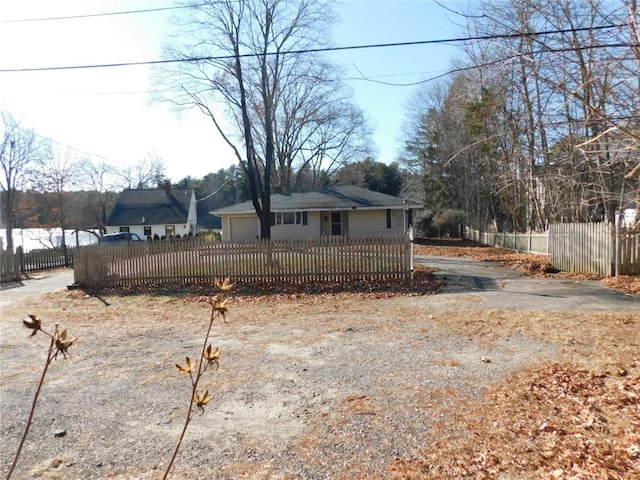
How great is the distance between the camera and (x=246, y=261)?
12484 mm

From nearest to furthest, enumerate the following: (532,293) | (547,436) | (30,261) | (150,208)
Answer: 1. (547,436)
2. (532,293)
3. (30,261)
4. (150,208)

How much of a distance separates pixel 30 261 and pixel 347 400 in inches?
825

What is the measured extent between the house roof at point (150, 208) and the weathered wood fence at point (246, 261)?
30.8 m

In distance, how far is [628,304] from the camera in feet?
28.1

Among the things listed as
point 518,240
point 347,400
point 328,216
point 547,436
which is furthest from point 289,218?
point 547,436

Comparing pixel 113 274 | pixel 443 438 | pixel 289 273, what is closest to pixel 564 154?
pixel 289 273

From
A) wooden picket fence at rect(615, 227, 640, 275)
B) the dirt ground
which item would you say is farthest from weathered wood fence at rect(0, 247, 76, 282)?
wooden picket fence at rect(615, 227, 640, 275)

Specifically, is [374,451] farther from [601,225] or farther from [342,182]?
[342,182]

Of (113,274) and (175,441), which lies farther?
(113,274)

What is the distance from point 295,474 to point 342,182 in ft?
182

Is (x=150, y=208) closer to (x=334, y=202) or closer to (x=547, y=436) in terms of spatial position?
(x=334, y=202)

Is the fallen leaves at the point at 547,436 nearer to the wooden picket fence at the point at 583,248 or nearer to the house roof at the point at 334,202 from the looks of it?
the wooden picket fence at the point at 583,248

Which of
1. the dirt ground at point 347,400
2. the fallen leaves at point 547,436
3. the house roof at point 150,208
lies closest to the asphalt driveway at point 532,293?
the dirt ground at point 347,400

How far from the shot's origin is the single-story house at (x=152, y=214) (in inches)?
1641
